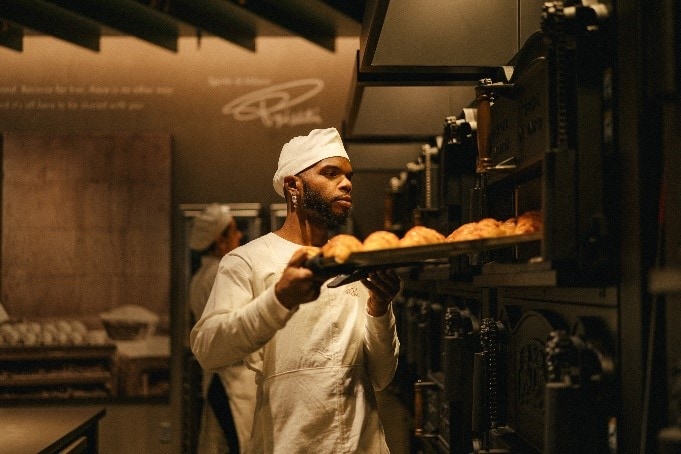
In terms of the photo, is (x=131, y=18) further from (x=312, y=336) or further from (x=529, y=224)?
(x=529, y=224)

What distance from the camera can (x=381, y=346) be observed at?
231cm

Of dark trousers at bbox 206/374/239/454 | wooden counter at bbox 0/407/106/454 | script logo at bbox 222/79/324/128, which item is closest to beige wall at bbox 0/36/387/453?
script logo at bbox 222/79/324/128

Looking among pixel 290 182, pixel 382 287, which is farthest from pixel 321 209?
pixel 382 287

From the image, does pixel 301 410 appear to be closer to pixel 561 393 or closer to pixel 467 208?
pixel 561 393

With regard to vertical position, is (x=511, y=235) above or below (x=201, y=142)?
below

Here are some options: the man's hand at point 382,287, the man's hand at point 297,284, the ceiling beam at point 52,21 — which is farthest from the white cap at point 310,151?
the ceiling beam at point 52,21

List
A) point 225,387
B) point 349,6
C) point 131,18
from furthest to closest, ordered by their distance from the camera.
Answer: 1. point 131,18
2. point 349,6
3. point 225,387

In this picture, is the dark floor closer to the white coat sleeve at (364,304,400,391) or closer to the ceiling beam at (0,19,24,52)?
the white coat sleeve at (364,304,400,391)

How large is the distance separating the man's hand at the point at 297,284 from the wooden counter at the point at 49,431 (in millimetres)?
1292

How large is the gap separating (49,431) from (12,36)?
3629 mm

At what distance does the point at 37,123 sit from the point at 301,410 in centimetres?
455

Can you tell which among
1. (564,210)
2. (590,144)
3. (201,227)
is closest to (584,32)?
(590,144)

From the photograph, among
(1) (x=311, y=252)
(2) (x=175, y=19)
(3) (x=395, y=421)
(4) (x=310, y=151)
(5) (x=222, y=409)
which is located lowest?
(3) (x=395, y=421)

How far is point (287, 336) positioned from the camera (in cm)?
230
